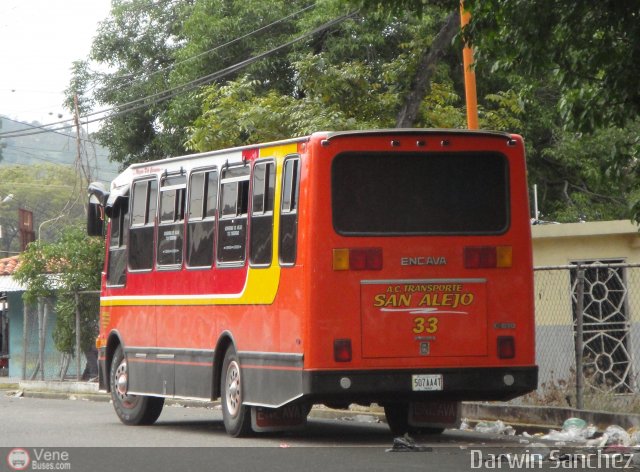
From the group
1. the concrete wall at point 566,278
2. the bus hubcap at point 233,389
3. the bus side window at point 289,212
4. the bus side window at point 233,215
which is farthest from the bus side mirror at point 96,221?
the concrete wall at point 566,278

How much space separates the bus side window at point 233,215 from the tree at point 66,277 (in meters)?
13.6

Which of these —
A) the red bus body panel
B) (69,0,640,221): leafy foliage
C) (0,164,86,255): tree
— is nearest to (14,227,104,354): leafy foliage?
(69,0,640,221): leafy foliage

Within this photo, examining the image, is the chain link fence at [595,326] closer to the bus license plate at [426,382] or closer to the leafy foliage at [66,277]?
the bus license plate at [426,382]

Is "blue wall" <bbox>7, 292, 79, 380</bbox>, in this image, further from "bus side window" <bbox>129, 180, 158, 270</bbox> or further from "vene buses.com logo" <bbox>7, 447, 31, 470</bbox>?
A: "vene buses.com logo" <bbox>7, 447, 31, 470</bbox>

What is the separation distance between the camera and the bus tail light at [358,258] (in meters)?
13.3

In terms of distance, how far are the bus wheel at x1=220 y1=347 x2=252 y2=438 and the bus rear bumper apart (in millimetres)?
1477

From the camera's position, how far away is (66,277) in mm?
29203

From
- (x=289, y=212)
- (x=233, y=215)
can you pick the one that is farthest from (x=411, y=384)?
(x=233, y=215)

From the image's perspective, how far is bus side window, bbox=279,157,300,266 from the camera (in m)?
13.6

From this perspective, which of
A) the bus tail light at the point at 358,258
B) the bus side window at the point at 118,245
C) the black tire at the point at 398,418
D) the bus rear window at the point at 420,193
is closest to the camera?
the bus tail light at the point at 358,258

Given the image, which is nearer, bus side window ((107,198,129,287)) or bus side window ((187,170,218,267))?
bus side window ((187,170,218,267))

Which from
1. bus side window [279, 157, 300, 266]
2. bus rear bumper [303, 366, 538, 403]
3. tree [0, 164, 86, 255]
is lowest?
bus rear bumper [303, 366, 538, 403]

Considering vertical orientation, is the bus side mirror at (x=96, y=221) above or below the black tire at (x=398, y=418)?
above

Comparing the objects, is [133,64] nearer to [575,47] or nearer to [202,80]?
[202,80]
